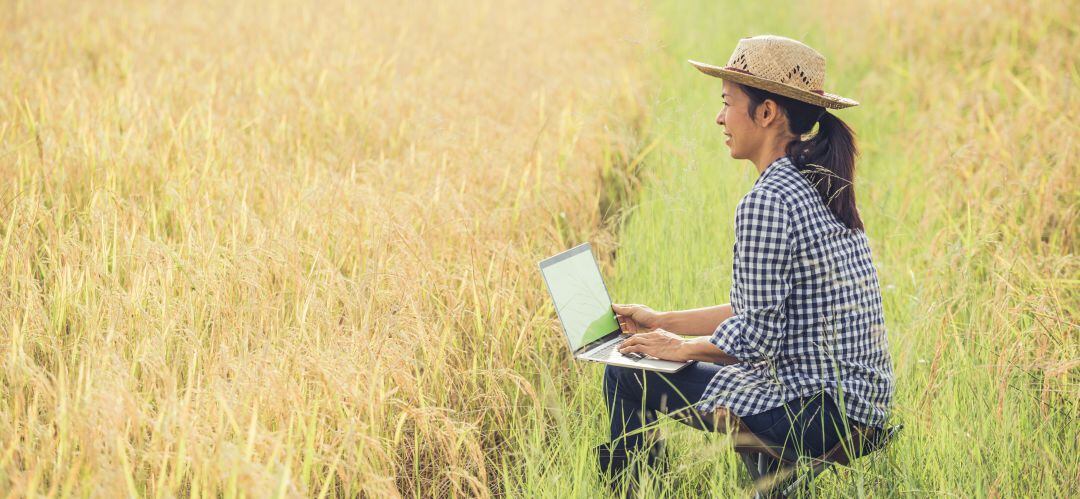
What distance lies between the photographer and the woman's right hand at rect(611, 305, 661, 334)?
2222 mm

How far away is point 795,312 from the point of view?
1.92 meters

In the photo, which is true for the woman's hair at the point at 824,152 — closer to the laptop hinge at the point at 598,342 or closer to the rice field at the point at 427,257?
the rice field at the point at 427,257

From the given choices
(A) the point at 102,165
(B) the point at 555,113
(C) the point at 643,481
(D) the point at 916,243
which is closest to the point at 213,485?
(C) the point at 643,481

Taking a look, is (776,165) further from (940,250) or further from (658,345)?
(940,250)

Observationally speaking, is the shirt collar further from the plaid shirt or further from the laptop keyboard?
the laptop keyboard

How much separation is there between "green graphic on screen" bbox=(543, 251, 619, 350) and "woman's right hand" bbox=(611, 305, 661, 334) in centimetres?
3

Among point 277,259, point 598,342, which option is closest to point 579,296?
point 598,342

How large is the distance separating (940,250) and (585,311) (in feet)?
5.55

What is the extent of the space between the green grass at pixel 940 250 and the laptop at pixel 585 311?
0.52 ft

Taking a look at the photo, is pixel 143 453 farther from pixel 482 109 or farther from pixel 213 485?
pixel 482 109

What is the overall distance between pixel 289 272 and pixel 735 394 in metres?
1.34

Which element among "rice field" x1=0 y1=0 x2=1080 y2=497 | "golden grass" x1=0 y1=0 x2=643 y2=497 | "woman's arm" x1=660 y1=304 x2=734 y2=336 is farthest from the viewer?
"woman's arm" x1=660 y1=304 x2=734 y2=336

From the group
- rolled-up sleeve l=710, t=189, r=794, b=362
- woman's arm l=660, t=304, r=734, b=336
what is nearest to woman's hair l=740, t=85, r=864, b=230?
rolled-up sleeve l=710, t=189, r=794, b=362

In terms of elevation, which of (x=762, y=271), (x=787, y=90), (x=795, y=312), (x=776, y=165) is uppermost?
(x=787, y=90)
